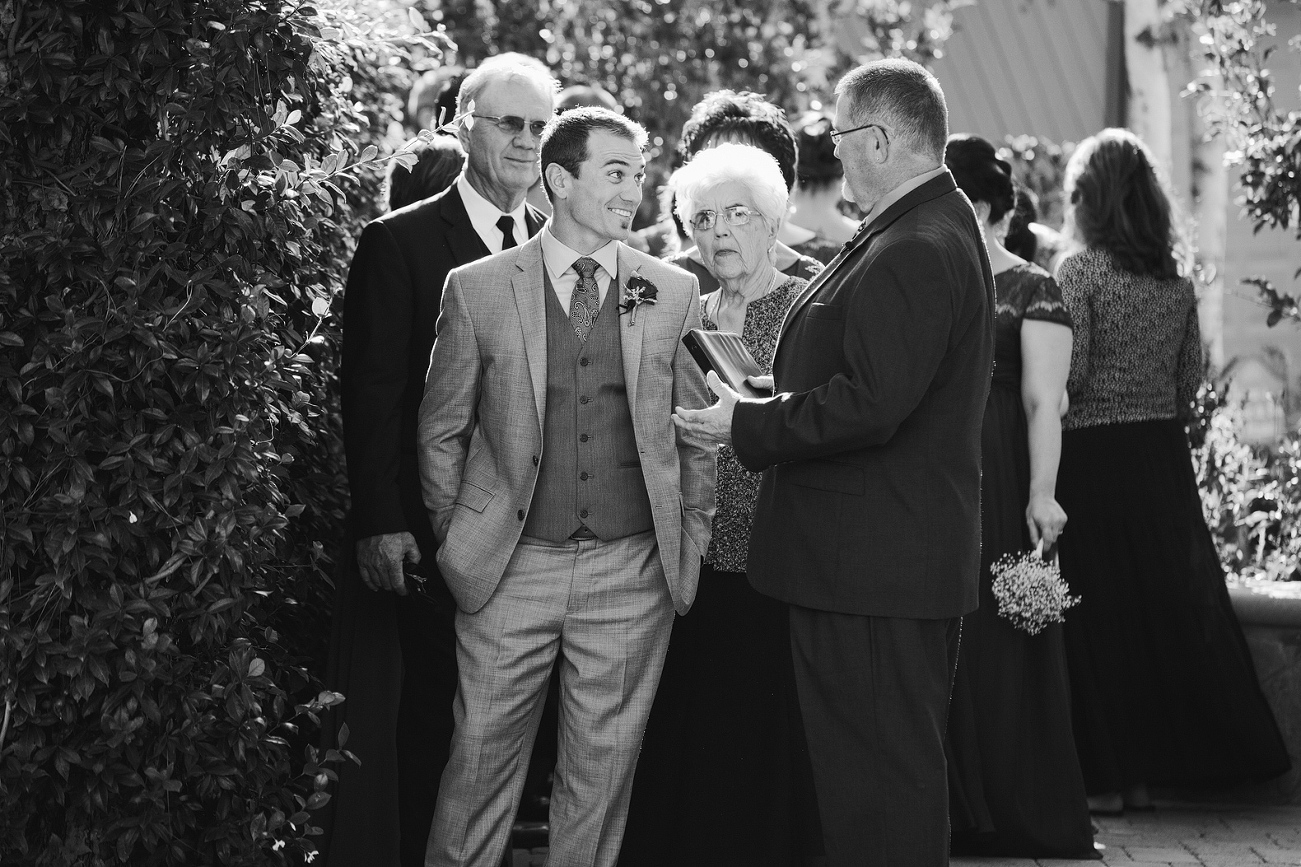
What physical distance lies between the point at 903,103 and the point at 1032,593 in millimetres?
1834

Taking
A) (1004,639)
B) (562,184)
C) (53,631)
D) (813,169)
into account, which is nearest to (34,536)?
(53,631)

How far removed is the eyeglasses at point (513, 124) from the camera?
4047mm

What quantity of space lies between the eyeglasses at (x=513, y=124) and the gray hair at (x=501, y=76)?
92mm

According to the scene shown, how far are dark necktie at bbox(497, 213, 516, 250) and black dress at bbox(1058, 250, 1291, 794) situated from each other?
214cm

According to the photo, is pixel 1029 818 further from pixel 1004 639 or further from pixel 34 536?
pixel 34 536

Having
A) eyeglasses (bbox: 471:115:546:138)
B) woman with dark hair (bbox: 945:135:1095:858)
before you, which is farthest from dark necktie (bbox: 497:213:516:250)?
woman with dark hair (bbox: 945:135:1095:858)

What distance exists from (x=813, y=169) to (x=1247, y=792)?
2832 mm

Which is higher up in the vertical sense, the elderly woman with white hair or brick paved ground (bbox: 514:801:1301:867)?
the elderly woman with white hair

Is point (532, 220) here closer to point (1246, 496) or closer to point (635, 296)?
point (635, 296)

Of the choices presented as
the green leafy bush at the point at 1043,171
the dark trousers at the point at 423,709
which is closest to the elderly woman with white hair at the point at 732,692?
the dark trousers at the point at 423,709

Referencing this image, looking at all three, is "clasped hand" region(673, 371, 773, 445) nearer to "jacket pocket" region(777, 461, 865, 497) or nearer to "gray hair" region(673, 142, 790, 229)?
"jacket pocket" region(777, 461, 865, 497)

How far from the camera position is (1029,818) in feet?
15.1

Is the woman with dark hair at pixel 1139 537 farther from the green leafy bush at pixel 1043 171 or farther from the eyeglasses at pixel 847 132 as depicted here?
the green leafy bush at pixel 1043 171

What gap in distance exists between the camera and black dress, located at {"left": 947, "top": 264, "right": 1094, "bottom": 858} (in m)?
4.57
